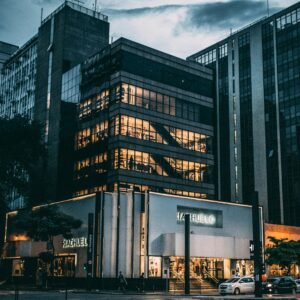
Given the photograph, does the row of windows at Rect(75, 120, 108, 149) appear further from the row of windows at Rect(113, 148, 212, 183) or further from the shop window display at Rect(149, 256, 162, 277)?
the shop window display at Rect(149, 256, 162, 277)

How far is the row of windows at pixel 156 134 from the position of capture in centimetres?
7288

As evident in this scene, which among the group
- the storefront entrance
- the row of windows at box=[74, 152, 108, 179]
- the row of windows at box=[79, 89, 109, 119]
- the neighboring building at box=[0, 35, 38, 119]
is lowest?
the storefront entrance

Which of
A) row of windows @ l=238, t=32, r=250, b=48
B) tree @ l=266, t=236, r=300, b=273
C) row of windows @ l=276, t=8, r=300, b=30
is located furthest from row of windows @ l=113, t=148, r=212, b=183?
row of windows @ l=238, t=32, r=250, b=48

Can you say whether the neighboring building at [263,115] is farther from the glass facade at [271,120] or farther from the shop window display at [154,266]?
the shop window display at [154,266]

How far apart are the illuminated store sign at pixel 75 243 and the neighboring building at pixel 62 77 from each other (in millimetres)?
18000

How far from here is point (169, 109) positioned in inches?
3108

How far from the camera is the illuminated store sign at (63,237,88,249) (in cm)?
6027

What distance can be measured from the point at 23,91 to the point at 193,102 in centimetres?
4540

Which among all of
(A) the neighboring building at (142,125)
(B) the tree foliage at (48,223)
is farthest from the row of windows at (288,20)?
(B) the tree foliage at (48,223)

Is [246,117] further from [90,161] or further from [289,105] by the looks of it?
[90,161]

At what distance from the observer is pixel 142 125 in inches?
2936

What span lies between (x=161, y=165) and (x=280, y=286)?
29.5 meters

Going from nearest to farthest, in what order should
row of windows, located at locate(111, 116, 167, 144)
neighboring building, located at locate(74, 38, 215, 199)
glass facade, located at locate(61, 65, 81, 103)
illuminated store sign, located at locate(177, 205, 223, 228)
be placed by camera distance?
illuminated store sign, located at locate(177, 205, 223, 228) → row of windows, located at locate(111, 116, 167, 144) → neighboring building, located at locate(74, 38, 215, 199) → glass facade, located at locate(61, 65, 81, 103)

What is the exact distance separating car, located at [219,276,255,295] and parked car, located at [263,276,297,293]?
1530mm
